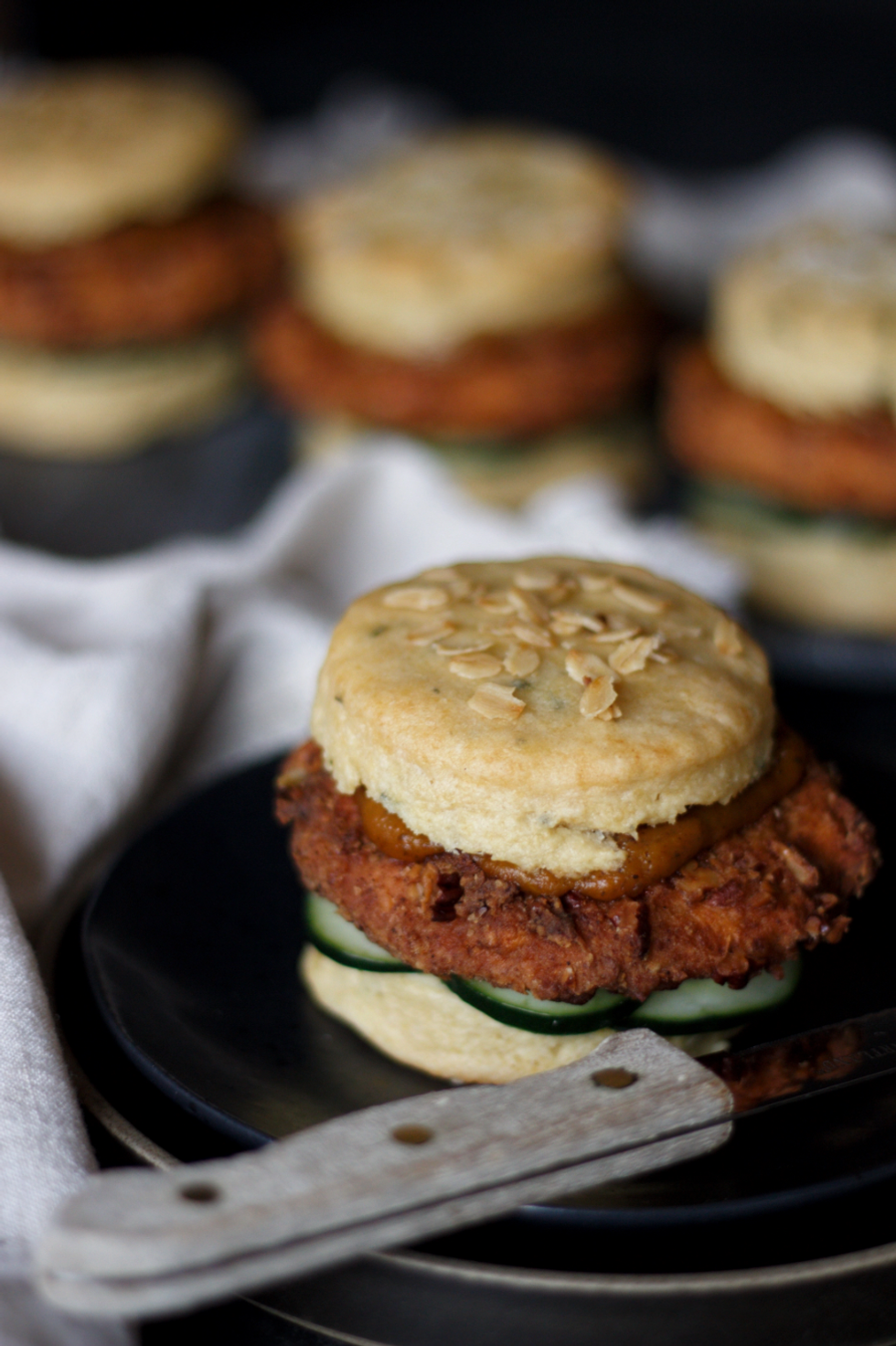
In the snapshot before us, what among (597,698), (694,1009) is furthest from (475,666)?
(694,1009)

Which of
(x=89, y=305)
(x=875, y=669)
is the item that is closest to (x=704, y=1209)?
(x=875, y=669)

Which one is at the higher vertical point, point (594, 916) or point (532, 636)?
point (532, 636)

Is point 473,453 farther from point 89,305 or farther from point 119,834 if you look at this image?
point 119,834

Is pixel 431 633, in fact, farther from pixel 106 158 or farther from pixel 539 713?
pixel 106 158

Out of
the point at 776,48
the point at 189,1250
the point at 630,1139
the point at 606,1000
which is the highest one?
the point at 189,1250

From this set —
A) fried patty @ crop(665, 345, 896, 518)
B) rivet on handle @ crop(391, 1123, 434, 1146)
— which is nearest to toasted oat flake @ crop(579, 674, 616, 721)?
rivet on handle @ crop(391, 1123, 434, 1146)
